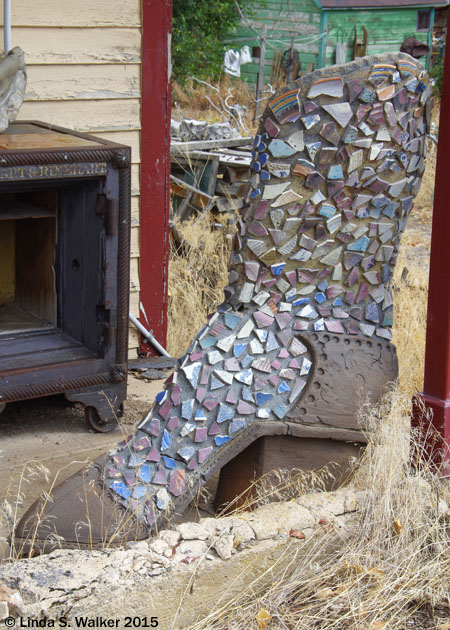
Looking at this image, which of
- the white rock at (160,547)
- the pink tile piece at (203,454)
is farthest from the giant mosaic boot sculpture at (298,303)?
the white rock at (160,547)

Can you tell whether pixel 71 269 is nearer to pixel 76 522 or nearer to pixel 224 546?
pixel 76 522

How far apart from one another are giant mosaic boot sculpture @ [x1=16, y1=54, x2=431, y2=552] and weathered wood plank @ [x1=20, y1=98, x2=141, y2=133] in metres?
1.54

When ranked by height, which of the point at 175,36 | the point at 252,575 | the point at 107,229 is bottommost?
the point at 252,575

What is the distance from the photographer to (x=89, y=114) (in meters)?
4.46

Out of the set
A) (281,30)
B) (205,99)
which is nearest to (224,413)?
(205,99)

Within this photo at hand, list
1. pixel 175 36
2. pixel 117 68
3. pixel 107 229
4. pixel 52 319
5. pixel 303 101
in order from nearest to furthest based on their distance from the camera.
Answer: pixel 303 101 < pixel 107 229 < pixel 52 319 < pixel 117 68 < pixel 175 36

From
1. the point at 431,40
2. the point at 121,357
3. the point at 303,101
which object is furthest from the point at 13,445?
the point at 431,40

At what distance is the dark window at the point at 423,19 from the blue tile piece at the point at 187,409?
17.9 m

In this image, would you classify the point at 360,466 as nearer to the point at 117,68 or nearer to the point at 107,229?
the point at 107,229

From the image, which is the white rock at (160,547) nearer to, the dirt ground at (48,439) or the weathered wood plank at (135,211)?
the dirt ground at (48,439)

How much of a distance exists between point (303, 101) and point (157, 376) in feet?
6.84

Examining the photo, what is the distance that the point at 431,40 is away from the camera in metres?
19.3

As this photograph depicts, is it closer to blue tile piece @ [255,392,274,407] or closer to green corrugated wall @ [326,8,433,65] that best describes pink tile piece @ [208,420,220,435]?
blue tile piece @ [255,392,274,407]

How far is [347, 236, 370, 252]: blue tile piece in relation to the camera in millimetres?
3336
